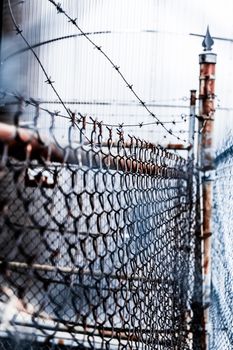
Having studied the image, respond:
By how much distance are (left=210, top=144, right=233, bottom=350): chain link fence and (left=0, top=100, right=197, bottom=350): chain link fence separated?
1.29ft

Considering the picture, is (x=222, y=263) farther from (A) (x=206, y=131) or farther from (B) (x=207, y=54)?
(B) (x=207, y=54)

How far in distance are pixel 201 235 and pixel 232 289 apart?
0.47m

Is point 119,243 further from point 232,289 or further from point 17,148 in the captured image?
point 232,289

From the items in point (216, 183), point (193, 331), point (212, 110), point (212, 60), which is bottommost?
point (193, 331)

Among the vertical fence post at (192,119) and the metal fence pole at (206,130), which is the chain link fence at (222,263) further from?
the vertical fence post at (192,119)

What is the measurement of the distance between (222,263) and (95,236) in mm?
2816

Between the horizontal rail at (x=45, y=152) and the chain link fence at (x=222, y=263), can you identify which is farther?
the chain link fence at (x=222, y=263)

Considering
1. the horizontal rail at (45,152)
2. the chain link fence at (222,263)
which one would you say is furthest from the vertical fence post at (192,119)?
the horizontal rail at (45,152)

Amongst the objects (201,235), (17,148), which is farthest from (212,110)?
(17,148)

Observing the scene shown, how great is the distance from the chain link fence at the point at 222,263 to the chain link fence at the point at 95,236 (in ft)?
1.29

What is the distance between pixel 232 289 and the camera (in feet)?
12.5

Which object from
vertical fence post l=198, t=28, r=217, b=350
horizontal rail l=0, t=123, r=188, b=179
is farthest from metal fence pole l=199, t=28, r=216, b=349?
horizontal rail l=0, t=123, r=188, b=179

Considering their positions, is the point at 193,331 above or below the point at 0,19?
below

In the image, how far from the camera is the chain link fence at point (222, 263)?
377 centimetres
